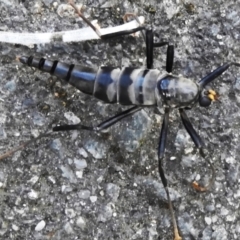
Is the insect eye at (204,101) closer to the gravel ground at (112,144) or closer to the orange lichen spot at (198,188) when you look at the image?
the gravel ground at (112,144)

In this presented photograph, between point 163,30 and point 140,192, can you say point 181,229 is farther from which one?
point 163,30

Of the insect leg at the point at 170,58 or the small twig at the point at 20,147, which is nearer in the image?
the small twig at the point at 20,147

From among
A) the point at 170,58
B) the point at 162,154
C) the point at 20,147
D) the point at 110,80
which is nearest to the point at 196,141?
the point at 162,154

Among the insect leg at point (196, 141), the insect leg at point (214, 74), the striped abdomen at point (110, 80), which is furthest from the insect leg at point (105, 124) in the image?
the insect leg at point (214, 74)

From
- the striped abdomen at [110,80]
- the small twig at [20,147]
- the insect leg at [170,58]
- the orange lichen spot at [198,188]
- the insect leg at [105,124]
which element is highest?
the insect leg at [170,58]

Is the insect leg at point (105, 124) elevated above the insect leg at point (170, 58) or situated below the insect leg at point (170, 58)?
below
